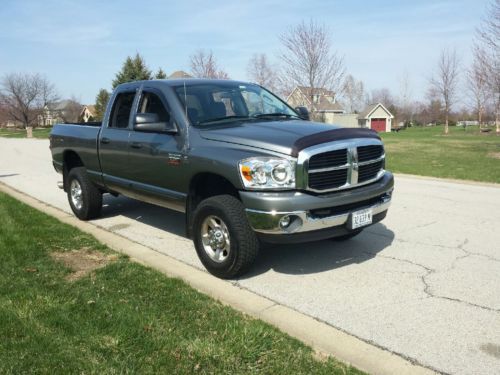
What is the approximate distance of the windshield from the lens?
513 cm

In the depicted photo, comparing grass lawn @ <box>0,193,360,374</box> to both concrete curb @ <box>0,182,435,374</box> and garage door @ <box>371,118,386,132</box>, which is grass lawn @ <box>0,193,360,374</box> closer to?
concrete curb @ <box>0,182,435,374</box>

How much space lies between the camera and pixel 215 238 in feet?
15.0

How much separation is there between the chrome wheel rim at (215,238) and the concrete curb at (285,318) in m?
0.24

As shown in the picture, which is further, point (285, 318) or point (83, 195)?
point (83, 195)

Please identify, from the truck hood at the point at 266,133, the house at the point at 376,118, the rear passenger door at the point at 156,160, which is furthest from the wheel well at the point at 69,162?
the house at the point at 376,118

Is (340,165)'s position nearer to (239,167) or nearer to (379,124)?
(239,167)

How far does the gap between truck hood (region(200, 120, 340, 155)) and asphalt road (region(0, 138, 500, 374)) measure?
1.36m

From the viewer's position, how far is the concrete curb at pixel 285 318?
309 centimetres

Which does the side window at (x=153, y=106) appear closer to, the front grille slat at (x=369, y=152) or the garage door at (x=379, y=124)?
the front grille slat at (x=369, y=152)

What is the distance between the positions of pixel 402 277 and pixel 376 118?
242 feet

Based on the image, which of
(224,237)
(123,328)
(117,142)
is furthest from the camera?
(117,142)

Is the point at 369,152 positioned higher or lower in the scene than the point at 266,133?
lower

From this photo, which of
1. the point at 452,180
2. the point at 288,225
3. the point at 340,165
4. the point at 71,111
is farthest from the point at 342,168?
the point at 71,111

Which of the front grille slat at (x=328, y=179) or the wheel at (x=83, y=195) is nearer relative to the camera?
the front grille slat at (x=328, y=179)
